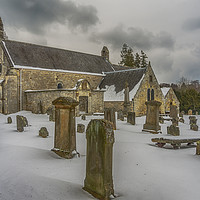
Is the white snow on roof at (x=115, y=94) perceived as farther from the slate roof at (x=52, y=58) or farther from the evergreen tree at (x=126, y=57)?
the evergreen tree at (x=126, y=57)

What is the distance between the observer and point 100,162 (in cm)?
380

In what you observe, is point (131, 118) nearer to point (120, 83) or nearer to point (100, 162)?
point (100, 162)

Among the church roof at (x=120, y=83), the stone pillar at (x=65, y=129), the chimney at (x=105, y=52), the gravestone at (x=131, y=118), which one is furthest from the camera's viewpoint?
the chimney at (x=105, y=52)

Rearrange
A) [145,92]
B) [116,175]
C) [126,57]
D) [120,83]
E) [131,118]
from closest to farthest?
[116,175]
[131,118]
[145,92]
[120,83]
[126,57]

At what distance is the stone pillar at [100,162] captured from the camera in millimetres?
3656

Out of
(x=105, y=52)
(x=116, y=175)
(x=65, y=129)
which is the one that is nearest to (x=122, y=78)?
(x=105, y=52)

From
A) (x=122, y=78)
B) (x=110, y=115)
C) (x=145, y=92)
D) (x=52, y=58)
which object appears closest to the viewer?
(x=110, y=115)

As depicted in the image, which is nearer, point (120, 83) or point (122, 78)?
point (120, 83)

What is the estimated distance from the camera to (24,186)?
3641 mm

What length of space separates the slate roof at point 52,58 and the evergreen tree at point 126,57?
23.3 m

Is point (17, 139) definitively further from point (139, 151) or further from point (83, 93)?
point (83, 93)

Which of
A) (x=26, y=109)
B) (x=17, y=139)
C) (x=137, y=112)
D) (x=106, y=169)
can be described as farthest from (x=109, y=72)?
(x=106, y=169)

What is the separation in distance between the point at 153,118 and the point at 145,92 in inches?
576

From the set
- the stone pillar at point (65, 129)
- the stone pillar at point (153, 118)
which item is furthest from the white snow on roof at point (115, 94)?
the stone pillar at point (65, 129)
